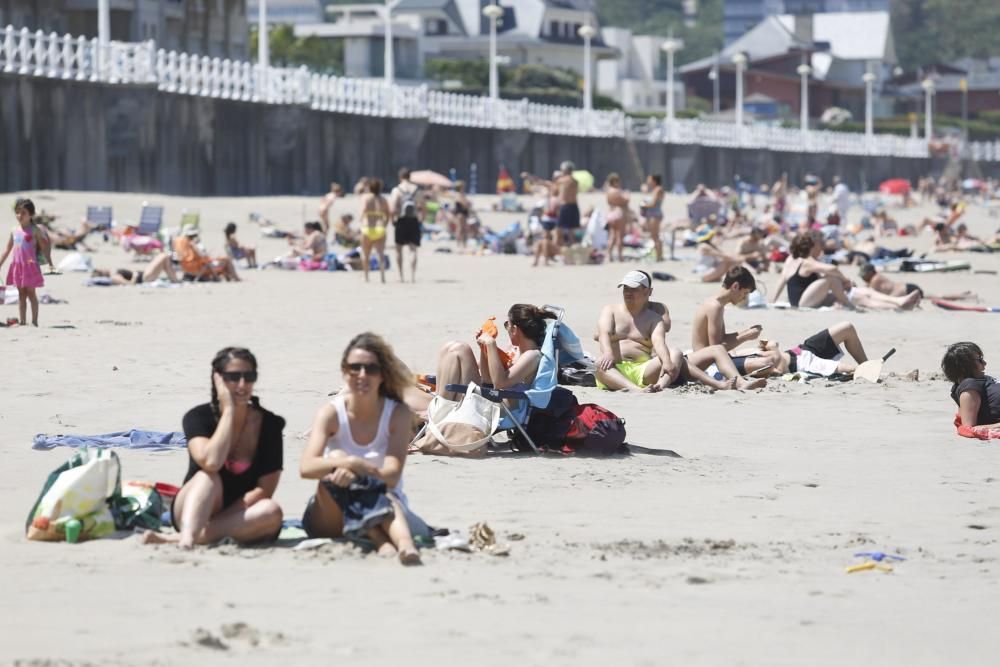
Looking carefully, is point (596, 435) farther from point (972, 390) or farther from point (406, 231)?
point (406, 231)

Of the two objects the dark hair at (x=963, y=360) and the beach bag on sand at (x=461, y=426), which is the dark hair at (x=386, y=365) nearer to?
the beach bag on sand at (x=461, y=426)

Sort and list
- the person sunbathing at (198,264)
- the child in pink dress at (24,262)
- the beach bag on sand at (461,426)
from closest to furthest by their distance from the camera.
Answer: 1. the beach bag on sand at (461,426)
2. the child in pink dress at (24,262)
3. the person sunbathing at (198,264)

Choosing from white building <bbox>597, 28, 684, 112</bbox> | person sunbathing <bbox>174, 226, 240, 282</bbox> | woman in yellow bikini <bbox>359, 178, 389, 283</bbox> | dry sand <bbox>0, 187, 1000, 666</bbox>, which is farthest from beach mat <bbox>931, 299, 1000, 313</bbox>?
white building <bbox>597, 28, 684, 112</bbox>

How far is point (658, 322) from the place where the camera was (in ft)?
33.3

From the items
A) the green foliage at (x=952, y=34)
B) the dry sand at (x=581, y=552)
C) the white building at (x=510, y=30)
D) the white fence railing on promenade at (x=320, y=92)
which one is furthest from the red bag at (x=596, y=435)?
the green foliage at (x=952, y=34)

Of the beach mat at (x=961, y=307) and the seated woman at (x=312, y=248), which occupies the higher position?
the seated woman at (x=312, y=248)

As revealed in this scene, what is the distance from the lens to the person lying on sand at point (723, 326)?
10441 mm

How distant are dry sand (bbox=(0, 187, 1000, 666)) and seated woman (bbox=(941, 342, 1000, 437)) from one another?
0.48 ft

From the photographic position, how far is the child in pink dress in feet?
42.9

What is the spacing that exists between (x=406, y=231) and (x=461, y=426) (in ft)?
35.8

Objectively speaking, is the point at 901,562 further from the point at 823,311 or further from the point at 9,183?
the point at 9,183

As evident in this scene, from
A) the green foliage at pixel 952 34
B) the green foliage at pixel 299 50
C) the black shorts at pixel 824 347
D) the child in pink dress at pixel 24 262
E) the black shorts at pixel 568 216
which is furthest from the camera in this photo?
the green foliage at pixel 952 34

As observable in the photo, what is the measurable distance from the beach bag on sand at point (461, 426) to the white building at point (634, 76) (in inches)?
3662

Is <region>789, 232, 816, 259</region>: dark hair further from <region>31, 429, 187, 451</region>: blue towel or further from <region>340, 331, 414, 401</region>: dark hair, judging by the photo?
<region>340, 331, 414, 401</region>: dark hair
